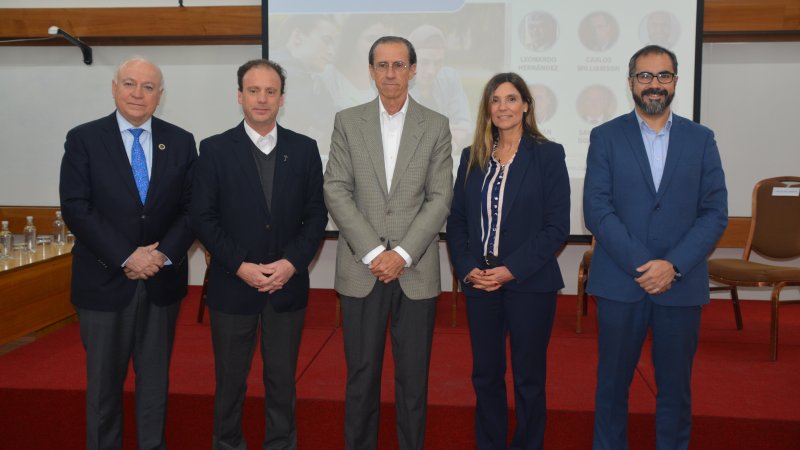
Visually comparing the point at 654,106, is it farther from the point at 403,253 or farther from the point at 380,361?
the point at 380,361

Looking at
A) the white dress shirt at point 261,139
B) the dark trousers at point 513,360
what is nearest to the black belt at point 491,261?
the dark trousers at point 513,360

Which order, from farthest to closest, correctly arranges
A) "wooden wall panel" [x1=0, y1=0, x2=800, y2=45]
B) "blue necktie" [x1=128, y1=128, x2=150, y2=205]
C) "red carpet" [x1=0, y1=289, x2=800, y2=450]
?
"wooden wall panel" [x1=0, y1=0, x2=800, y2=45] → "red carpet" [x1=0, y1=289, x2=800, y2=450] → "blue necktie" [x1=128, y1=128, x2=150, y2=205]

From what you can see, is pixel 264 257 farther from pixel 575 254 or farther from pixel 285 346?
pixel 575 254

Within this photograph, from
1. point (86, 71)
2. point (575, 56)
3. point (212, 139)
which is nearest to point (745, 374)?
point (575, 56)

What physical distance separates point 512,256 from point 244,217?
3.42 feet

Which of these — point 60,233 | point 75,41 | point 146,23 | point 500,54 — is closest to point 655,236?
point 500,54

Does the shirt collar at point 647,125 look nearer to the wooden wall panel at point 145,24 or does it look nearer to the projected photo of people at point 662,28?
the projected photo of people at point 662,28

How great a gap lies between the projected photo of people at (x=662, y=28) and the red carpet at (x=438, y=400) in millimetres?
2337

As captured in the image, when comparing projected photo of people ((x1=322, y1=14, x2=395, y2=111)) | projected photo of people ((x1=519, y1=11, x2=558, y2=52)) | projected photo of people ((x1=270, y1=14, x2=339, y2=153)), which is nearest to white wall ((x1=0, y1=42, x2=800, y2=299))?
projected photo of people ((x1=270, y1=14, x2=339, y2=153))

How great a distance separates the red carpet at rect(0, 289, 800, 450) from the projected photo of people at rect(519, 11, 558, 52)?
2.38 metres

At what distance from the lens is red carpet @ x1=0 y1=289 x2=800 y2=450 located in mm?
2867

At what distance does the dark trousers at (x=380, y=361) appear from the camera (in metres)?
2.44

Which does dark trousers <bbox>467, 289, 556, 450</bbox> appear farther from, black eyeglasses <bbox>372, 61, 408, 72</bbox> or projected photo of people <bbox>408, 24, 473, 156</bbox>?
projected photo of people <bbox>408, 24, 473, 156</bbox>

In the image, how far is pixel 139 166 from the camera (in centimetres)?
248
